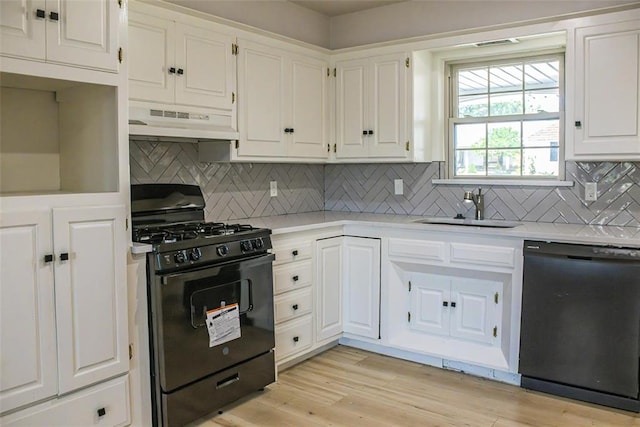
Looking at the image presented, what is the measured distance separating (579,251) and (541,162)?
1.04 m

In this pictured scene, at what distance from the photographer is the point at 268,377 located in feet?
10.3

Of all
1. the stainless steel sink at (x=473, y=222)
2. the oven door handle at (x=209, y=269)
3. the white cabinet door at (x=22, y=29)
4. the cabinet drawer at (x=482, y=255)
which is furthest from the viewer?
the stainless steel sink at (x=473, y=222)

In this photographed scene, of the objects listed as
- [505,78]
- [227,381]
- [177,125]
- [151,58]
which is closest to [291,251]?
[227,381]

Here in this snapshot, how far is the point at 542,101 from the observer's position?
3.77 metres

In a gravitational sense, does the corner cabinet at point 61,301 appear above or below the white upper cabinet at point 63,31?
below

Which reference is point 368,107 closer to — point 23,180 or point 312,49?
point 312,49

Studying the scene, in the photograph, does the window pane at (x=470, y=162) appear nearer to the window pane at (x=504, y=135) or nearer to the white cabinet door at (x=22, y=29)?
the window pane at (x=504, y=135)

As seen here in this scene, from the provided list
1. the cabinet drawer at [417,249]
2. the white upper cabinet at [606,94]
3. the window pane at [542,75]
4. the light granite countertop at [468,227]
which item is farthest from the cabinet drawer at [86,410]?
the window pane at [542,75]

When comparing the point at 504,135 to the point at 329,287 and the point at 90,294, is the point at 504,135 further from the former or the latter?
the point at 90,294

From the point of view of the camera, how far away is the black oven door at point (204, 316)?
8.42ft

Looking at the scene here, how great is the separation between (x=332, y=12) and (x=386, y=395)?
296 centimetres

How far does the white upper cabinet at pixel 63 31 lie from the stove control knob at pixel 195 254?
0.90 m

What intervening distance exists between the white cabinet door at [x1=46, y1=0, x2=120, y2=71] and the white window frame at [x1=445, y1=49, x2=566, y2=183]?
2.54 metres

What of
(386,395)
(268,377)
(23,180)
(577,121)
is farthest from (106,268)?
(577,121)
